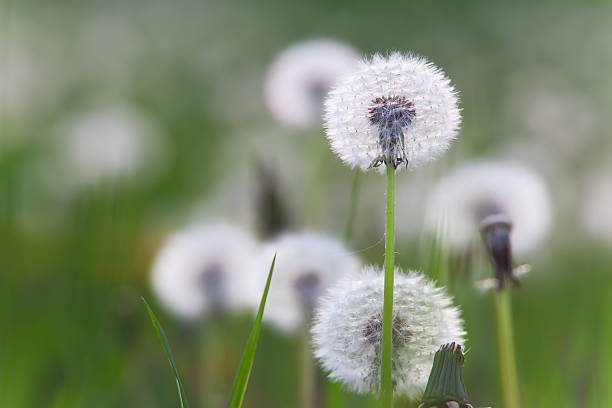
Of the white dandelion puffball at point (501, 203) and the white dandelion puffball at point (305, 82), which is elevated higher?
the white dandelion puffball at point (305, 82)

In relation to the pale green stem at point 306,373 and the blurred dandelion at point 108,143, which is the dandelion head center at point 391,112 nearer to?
the pale green stem at point 306,373

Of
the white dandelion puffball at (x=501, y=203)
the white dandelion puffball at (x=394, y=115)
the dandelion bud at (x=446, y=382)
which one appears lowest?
the dandelion bud at (x=446, y=382)

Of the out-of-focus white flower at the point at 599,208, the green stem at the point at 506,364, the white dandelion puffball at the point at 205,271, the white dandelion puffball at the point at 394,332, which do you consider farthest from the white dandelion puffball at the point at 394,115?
the out-of-focus white flower at the point at 599,208

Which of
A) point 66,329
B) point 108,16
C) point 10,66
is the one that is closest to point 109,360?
point 66,329

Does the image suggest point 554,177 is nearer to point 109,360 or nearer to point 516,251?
point 516,251

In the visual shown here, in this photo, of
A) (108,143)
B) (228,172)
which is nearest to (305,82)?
(228,172)

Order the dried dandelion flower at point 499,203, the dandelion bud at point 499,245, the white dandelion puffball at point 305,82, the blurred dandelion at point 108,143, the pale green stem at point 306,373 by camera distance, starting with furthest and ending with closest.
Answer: the blurred dandelion at point 108,143 < the white dandelion puffball at point 305,82 < the dried dandelion flower at point 499,203 < the pale green stem at point 306,373 < the dandelion bud at point 499,245

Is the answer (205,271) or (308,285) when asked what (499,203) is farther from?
(205,271)
